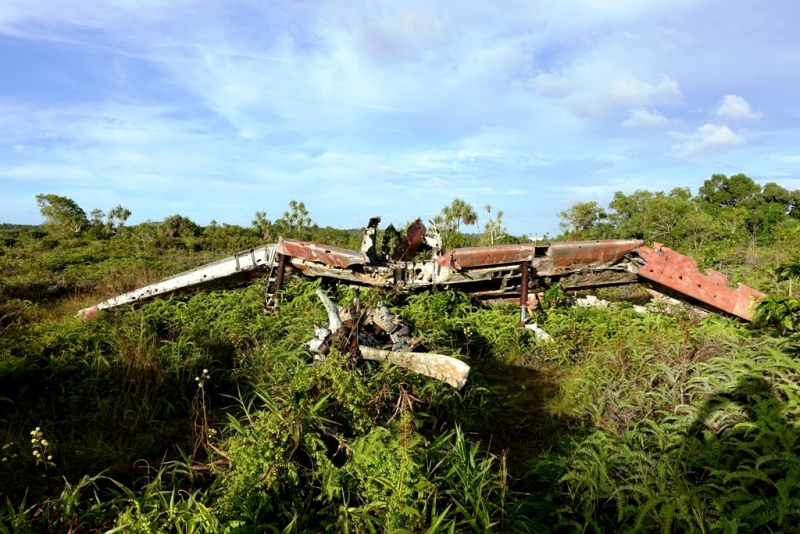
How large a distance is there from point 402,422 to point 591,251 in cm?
575

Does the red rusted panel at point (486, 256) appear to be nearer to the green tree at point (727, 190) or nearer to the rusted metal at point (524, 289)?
the rusted metal at point (524, 289)

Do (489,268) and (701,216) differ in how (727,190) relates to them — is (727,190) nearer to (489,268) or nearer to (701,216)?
(701,216)

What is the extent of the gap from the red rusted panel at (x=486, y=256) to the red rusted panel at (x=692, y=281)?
6.03ft

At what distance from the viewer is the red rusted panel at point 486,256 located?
769 cm

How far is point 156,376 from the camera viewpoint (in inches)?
203

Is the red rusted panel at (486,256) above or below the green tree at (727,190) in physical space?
below


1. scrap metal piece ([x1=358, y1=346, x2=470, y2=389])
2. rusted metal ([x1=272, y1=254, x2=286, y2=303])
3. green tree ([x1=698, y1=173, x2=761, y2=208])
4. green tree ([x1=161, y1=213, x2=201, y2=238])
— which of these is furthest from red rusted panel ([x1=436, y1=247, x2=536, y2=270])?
green tree ([x1=698, y1=173, x2=761, y2=208])

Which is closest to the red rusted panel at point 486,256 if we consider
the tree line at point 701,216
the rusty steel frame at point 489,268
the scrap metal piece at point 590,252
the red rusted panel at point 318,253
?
the rusty steel frame at point 489,268

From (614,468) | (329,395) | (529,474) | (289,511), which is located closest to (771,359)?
(614,468)

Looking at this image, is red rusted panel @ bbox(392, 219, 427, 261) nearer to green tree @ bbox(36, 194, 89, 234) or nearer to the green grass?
the green grass

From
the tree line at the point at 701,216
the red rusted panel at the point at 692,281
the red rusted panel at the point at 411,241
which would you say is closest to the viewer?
the red rusted panel at the point at 692,281

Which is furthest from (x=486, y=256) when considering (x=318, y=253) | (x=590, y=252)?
(x=318, y=253)

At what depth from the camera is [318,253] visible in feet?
26.5

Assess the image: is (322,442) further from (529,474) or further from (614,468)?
(614,468)
